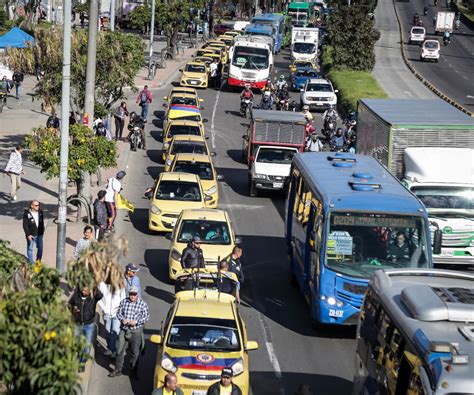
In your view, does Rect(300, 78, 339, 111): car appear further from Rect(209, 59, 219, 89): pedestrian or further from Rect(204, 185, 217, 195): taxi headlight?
Rect(204, 185, 217, 195): taxi headlight

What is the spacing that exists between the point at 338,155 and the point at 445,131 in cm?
358

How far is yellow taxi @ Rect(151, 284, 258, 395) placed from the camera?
48.9 feet

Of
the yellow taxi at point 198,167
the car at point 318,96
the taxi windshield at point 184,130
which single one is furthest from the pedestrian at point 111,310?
the car at point 318,96

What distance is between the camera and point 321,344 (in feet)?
63.0

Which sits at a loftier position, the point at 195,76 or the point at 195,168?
the point at 195,168

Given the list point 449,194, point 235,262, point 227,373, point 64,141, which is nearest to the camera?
point 227,373

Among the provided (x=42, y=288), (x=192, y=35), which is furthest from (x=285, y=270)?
(x=192, y=35)

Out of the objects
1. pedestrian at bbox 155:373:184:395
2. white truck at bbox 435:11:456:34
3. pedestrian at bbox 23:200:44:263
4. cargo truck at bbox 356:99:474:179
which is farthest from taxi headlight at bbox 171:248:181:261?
white truck at bbox 435:11:456:34

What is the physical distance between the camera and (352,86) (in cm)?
5853

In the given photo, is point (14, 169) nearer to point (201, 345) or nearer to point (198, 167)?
point (198, 167)

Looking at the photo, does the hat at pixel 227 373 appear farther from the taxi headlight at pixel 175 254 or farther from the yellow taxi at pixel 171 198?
the yellow taxi at pixel 171 198

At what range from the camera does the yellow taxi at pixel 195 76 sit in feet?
195

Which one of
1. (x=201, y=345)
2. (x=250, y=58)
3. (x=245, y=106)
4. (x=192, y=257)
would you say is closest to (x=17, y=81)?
(x=245, y=106)

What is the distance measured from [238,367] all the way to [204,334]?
813 mm
